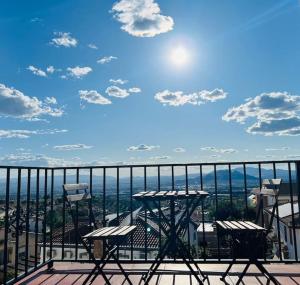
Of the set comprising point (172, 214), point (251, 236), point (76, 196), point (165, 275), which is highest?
point (76, 196)

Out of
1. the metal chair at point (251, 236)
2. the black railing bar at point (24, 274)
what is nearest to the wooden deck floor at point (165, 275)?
the black railing bar at point (24, 274)

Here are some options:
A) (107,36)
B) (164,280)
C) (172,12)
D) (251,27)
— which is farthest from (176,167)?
(107,36)

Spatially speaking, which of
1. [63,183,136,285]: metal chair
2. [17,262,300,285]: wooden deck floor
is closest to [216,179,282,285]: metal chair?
[17,262,300,285]: wooden deck floor

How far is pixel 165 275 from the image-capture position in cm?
298

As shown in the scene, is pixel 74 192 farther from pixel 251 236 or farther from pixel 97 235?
pixel 251 236

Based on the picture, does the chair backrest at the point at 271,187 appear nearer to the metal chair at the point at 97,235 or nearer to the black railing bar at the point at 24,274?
the metal chair at the point at 97,235

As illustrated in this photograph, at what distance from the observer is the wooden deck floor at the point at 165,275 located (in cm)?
278

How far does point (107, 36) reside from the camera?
1152 cm

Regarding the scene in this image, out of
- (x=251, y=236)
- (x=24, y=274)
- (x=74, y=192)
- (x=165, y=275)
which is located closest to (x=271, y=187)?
(x=251, y=236)

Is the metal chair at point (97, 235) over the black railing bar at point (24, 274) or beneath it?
over

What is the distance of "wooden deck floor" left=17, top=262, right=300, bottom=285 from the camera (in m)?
2.78

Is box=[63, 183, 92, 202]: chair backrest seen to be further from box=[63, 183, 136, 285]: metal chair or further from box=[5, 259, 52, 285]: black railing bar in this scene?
box=[5, 259, 52, 285]: black railing bar

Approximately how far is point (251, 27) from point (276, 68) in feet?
20.8

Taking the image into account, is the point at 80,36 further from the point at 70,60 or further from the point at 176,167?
the point at 176,167
